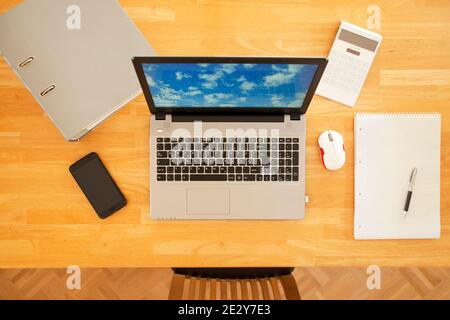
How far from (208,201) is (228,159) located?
13cm

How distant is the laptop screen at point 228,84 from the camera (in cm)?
82

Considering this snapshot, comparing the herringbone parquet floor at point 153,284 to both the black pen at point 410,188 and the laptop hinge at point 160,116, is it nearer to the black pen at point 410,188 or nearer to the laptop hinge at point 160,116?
the black pen at point 410,188

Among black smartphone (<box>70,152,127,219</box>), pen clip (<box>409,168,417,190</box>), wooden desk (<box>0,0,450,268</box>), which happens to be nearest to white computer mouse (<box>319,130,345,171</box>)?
wooden desk (<box>0,0,450,268</box>)

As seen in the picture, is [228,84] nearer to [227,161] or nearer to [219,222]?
[227,161]

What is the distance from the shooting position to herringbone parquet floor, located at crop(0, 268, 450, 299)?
1.73 m

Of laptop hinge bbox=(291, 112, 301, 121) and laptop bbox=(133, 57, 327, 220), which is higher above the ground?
laptop hinge bbox=(291, 112, 301, 121)

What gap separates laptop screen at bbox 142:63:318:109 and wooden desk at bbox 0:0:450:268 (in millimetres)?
160

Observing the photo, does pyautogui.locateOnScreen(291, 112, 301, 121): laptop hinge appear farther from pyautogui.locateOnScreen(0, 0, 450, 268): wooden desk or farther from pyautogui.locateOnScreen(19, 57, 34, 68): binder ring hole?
pyautogui.locateOnScreen(19, 57, 34, 68): binder ring hole

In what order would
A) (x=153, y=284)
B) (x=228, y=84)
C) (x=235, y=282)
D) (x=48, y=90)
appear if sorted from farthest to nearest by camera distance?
(x=153, y=284) → (x=235, y=282) → (x=48, y=90) → (x=228, y=84)

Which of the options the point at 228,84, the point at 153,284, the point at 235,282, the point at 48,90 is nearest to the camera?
the point at 228,84

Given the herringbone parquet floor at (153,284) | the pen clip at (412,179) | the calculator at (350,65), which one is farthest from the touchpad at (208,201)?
the herringbone parquet floor at (153,284)

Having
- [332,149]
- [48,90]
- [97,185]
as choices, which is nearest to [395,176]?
[332,149]

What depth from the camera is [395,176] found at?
1.06 metres

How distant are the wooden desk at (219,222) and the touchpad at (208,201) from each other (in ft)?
0.14
